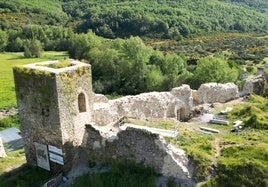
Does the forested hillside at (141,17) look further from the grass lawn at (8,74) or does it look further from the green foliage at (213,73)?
the green foliage at (213,73)

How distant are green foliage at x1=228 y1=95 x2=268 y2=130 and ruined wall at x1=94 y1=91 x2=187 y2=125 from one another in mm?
3802

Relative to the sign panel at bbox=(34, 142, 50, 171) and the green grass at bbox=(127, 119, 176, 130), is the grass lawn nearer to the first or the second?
the sign panel at bbox=(34, 142, 50, 171)

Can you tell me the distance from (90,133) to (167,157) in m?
4.23

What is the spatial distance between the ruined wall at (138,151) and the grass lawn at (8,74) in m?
31.8

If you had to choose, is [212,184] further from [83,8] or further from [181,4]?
[83,8]

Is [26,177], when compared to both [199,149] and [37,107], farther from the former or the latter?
[199,149]

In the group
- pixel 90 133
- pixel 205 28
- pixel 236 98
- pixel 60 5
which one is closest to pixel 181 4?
pixel 205 28

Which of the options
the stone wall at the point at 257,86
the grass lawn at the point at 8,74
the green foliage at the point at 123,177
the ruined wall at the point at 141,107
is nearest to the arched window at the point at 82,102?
the ruined wall at the point at 141,107

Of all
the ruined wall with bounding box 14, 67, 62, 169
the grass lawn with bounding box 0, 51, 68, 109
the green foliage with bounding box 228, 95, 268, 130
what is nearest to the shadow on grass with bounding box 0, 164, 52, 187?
the ruined wall with bounding box 14, 67, 62, 169

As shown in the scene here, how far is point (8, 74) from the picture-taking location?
2544 inches

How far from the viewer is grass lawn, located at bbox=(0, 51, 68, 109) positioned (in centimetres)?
5009

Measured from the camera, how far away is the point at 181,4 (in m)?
129

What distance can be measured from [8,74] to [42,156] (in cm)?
4821

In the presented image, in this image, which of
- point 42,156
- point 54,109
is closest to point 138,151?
point 54,109
